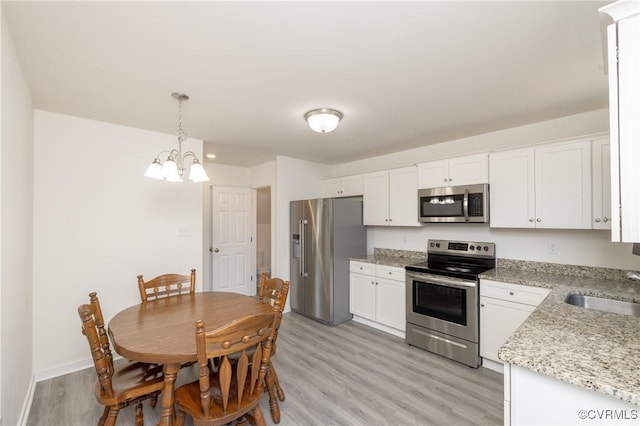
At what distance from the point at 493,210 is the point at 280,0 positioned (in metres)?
2.81

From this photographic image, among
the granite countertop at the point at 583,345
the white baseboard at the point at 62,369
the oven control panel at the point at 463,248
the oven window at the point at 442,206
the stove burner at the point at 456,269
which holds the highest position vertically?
the oven window at the point at 442,206

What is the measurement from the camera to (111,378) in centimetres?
163

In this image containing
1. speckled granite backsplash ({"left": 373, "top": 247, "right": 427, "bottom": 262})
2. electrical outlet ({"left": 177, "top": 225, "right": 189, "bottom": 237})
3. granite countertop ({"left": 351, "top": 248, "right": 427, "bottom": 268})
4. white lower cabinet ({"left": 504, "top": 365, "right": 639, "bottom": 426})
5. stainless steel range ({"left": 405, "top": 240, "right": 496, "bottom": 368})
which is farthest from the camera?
speckled granite backsplash ({"left": 373, "top": 247, "right": 427, "bottom": 262})

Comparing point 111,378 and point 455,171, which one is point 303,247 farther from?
point 111,378

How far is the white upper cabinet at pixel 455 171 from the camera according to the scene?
9.98 feet

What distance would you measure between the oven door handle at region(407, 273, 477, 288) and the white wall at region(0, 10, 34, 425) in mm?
3211

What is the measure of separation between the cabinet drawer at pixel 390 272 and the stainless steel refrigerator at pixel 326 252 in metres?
0.54

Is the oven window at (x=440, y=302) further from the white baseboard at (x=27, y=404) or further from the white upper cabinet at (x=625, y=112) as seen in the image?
the white baseboard at (x=27, y=404)

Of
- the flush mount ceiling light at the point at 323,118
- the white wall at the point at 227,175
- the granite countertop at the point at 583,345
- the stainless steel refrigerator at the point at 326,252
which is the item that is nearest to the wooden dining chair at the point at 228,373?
the granite countertop at the point at 583,345

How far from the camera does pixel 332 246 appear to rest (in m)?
3.80

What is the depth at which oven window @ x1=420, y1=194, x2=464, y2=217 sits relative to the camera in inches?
125

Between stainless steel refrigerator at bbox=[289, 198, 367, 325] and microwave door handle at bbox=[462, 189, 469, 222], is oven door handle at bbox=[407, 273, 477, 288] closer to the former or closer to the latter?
microwave door handle at bbox=[462, 189, 469, 222]

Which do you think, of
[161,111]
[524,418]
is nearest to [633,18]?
[524,418]

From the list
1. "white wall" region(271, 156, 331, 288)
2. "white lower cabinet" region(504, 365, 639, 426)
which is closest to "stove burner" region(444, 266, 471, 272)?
"white lower cabinet" region(504, 365, 639, 426)
